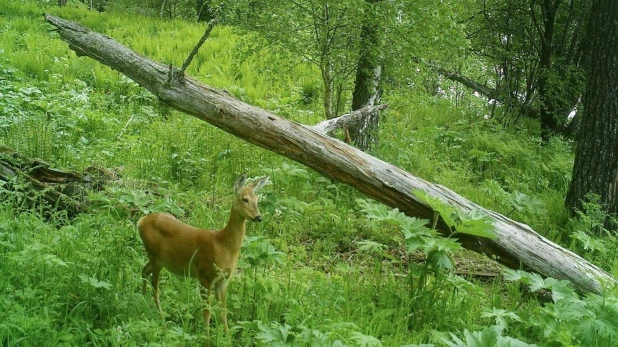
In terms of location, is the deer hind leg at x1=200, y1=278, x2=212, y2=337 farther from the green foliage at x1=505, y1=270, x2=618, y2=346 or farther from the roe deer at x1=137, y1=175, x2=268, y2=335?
the green foliage at x1=505, y1=270, x2=618, y2=346

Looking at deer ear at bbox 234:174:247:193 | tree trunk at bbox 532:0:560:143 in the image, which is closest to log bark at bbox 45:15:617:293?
deer ear at bbox 234:174:247:193

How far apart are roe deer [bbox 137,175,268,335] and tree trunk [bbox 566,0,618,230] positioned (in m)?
4.64

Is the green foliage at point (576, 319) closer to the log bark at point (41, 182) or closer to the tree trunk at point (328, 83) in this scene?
the log bark at point (41, 182)

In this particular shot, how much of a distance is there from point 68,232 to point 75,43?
314 cm

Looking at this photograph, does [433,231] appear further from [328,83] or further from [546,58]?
[546,58]

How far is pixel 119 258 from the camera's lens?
4461mm

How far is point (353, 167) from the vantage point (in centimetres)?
563

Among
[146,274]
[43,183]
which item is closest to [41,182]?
[43,183]

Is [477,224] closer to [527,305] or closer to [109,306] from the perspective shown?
[527,305]

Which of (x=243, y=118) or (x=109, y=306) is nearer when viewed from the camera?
(x=109, y=306)

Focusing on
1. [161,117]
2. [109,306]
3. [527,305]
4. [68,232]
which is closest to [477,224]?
[527,305]

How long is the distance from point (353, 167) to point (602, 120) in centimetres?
335

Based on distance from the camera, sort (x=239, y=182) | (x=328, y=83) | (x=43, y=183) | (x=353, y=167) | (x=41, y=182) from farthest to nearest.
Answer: (x=328, y=83) → (x=41, y=182) → (x=43, y=183) → (x=353, y=167) → (x=239, y=182)

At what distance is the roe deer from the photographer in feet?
12.9
